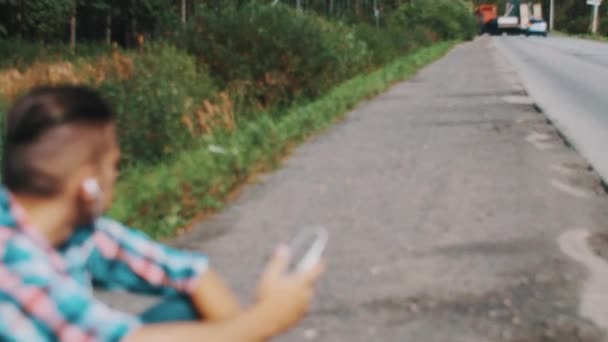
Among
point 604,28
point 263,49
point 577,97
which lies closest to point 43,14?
point 263,49

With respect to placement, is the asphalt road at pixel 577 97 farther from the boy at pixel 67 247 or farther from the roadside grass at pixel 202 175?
the boy at pixel 67 247

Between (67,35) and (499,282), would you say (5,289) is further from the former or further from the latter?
(67,35)

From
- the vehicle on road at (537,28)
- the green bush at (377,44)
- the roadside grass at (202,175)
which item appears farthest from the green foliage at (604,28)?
the roadside grass at (202,175)

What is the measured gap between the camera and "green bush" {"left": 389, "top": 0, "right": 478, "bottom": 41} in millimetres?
70812

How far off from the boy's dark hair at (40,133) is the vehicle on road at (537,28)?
99356 mm

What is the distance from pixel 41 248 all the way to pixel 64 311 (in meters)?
0.12

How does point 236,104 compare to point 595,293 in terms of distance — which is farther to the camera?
point 236,104

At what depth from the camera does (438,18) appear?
7444cm

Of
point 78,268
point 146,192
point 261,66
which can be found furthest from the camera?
point 261,66

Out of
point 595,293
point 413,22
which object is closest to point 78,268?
point 595,293

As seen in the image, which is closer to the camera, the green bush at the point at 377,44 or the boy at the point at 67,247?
the boy at the point at 67,247

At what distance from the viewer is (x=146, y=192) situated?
8.09 meters

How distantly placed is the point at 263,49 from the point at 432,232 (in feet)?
34.5

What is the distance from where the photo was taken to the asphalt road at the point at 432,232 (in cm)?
547
